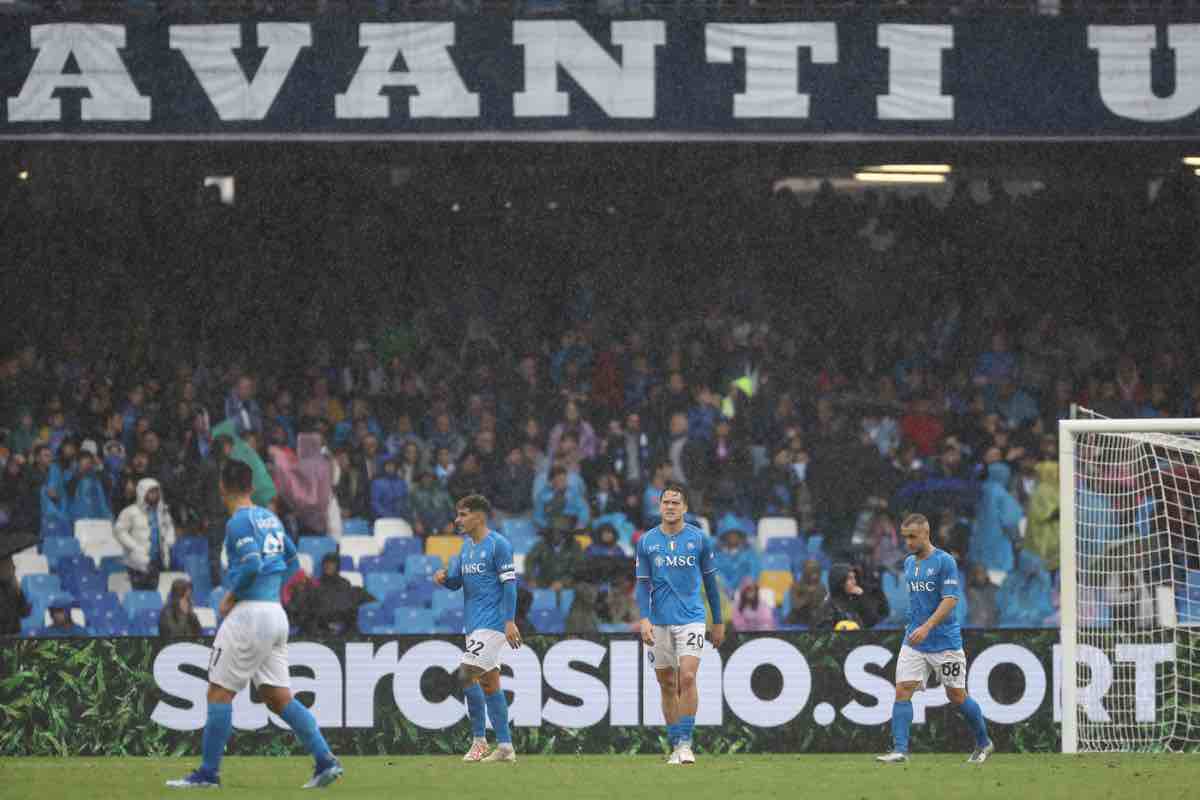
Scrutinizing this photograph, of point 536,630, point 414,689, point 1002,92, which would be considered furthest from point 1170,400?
point 414,689

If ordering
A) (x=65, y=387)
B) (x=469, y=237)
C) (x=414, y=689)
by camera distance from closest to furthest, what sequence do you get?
1. (x=414, y=689)
2. (x=65, y=387)
3. (x=469, y=237)

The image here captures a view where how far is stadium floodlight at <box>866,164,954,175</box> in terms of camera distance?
22719 mm

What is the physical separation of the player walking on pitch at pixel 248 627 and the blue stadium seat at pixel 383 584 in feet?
A: 25.1

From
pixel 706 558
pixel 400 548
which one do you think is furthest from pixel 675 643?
pixel 400 548

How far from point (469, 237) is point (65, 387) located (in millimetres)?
4998

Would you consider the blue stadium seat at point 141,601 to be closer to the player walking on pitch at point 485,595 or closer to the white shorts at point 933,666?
the player walking on pitch at point 485,595

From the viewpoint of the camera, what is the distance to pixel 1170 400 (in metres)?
20.5

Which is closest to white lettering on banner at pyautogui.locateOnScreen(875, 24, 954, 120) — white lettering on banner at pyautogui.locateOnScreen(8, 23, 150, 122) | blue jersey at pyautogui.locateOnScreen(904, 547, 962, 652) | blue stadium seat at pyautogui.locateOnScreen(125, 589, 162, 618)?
blue jersey at pyautogui.locateOnScreen(904, 547, 962, 652)

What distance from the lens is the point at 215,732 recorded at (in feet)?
→ 31.0

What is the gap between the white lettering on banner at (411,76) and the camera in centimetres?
1659

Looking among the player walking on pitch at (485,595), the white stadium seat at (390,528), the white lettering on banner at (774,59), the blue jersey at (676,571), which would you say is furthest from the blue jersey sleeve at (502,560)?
the white stadium seat at (390,528)

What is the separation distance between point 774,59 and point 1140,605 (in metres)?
5.68

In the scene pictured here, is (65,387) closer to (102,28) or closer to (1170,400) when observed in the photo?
(102,28)

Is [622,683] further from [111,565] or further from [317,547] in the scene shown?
[111,565]
